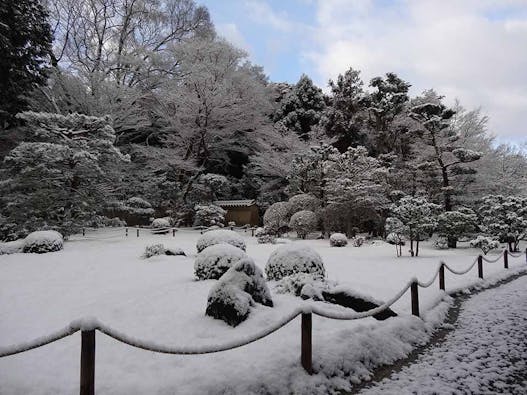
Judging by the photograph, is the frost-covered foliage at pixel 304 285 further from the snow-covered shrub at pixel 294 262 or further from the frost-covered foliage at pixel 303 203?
the frost-covered foliage at pixel 303 203

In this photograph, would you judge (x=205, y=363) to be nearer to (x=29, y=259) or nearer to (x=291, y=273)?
(x=291, y=273)

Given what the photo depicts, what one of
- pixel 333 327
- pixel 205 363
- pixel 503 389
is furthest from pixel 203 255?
pixel 503 389

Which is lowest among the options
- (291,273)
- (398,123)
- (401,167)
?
(291,273)

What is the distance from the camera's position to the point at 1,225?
17.2 meters

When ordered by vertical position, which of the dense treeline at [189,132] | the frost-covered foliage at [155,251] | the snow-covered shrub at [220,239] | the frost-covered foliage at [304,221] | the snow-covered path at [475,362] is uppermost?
the dense treeline at [189,132]

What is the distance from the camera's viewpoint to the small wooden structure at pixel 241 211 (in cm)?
3002

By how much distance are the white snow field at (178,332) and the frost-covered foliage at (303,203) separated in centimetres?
1184

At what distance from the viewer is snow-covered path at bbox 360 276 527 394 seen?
4094mm

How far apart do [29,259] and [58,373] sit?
1071cm

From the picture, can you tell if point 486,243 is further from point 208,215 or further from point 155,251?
point 208,215

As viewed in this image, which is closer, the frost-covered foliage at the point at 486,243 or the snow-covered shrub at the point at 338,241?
the frost-covered foliage at the point at 486,243

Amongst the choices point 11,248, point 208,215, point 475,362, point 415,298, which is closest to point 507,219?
point 415,298

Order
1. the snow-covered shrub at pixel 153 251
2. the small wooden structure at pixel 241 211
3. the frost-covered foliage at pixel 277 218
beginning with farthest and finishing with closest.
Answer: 1. the small wooden structure at pixel 241 211
2. the frost-covered foliage at pixel 277 218
3. the snow-covered shrub at pixel 153 251

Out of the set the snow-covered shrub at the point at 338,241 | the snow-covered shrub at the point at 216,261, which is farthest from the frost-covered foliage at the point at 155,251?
the snow-covered shrub at the point at 338,241
